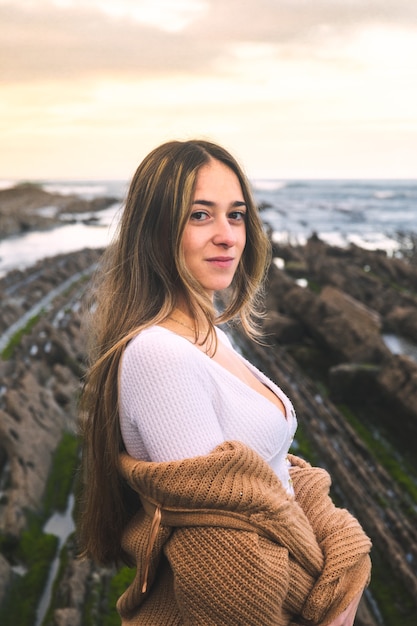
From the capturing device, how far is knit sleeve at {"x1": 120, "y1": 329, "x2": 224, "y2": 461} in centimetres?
250

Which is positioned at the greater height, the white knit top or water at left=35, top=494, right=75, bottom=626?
the white knit top

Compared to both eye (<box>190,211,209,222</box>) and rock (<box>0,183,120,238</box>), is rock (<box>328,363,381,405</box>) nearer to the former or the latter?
eye (<box>190,211,209,222</box>)

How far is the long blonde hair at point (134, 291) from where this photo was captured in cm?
287

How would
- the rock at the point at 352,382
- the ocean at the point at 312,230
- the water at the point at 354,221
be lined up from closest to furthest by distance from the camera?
the rock at the point at 352,382 → the ocean at the point at 312,230 → the water at the point at 354,221

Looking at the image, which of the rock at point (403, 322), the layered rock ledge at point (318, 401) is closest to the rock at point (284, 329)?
the layered rock ledge at point (318, 401)

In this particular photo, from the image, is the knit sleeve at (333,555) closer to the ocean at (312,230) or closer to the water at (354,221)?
the ocean at (312,230)

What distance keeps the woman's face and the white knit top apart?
0.41 metres

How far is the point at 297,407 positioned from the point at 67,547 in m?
7.54

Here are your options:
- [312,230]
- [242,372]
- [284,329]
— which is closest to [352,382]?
[284,329]

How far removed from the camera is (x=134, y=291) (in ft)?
9.60

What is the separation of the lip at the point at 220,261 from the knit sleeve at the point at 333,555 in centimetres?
116

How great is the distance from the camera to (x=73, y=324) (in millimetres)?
22938

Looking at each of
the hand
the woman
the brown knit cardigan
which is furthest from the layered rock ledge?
the hand

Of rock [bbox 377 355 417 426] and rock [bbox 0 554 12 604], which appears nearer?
rock [bbox 0 554 12 604]
